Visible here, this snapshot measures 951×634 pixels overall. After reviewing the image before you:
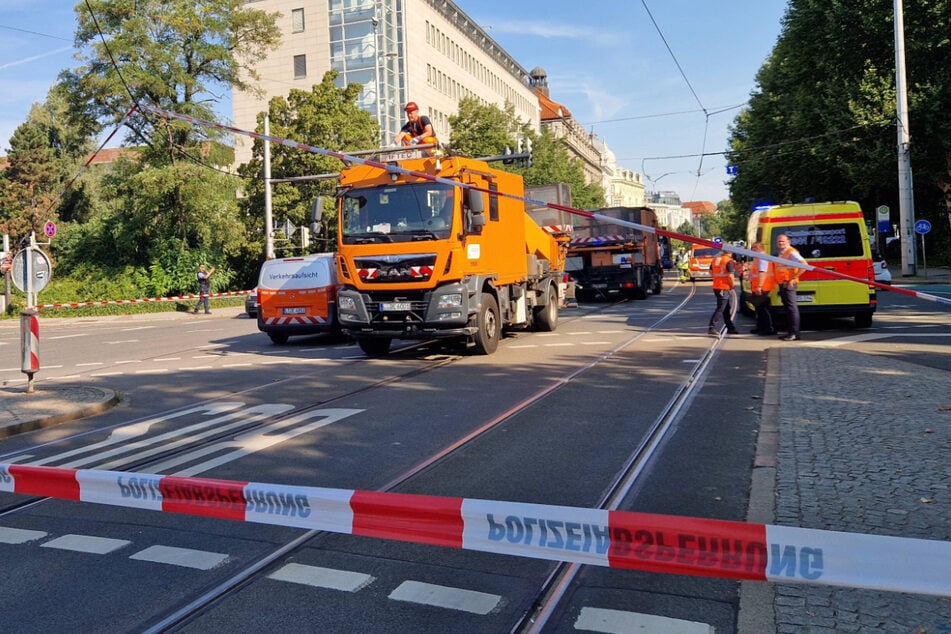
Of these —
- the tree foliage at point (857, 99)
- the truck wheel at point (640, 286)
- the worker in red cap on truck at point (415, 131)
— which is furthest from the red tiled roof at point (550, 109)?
the worker in red cap on truck at point (415, 131)

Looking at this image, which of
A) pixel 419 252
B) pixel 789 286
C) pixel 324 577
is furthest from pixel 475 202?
pixel 324 577

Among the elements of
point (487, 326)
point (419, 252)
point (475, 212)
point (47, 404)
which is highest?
point (475, 212)

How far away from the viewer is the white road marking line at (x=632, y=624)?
343 centimetres

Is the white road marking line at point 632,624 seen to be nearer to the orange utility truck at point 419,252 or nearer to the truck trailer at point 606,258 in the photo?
the orange utility truck at point 419,252

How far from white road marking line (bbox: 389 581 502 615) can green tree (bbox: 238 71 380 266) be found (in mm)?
34372

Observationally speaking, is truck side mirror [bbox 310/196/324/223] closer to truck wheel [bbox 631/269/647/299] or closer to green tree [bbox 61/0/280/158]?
truck wheel [bbox 631/269/647/299]

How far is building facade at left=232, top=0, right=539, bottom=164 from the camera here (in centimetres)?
5159

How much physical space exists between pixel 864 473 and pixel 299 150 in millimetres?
35021

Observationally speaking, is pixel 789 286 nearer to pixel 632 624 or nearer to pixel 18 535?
pixel 632 624

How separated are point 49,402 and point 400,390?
4019 mm

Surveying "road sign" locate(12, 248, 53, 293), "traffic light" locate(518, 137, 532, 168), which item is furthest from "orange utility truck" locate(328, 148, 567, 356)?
"traffic light" locate(518, 137, 532, 168)

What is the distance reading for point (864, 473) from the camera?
5.43 metres

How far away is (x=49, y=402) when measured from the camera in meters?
9.68

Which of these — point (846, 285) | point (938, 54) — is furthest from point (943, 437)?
point (938, 54)
